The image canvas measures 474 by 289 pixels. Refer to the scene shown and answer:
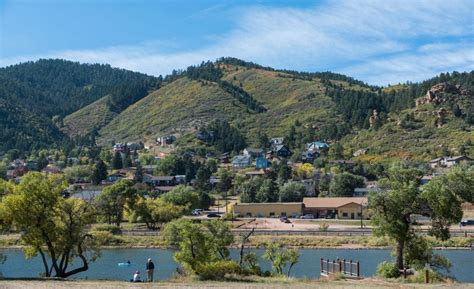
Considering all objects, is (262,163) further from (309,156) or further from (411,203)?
(411,203)

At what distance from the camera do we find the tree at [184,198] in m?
95.4

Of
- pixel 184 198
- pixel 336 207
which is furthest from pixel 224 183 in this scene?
pixel 336 207

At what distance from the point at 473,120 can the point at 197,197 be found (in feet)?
248

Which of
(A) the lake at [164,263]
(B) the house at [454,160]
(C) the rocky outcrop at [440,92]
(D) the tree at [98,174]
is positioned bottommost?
(A) the lake at [164,263]

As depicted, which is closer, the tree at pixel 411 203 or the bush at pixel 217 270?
the bush at pixel 217 270

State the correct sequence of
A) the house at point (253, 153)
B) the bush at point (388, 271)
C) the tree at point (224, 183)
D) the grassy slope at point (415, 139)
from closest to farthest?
the bush at point (388, 271), the tree at point (224, 183), the grassy slope at point (415, 139), the house at point (253, 153)

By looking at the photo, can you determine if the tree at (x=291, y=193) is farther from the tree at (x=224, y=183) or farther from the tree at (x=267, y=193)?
the tree at (x=224, y=183)

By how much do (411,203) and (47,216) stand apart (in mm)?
17701

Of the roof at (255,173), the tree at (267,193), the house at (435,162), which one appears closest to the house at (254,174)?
the roof at (255,173)

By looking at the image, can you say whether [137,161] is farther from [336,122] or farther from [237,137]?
[336,122]

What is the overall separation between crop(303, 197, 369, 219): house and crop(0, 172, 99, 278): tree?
6816 cm

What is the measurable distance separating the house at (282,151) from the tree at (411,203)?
422ft

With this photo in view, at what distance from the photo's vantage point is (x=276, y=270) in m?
41.9

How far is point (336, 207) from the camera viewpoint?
328 ft
